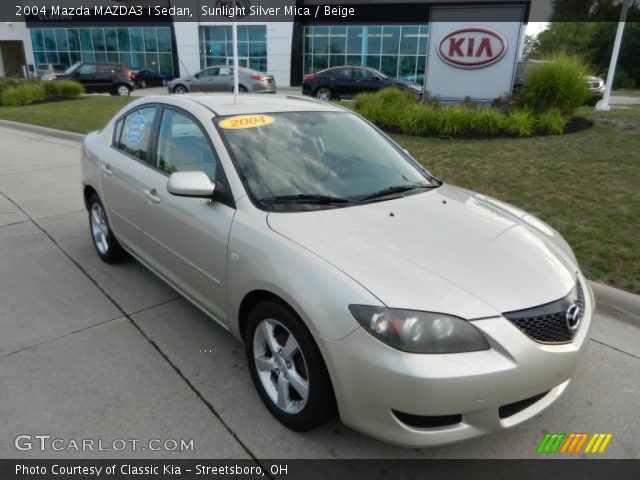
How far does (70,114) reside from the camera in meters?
15.4

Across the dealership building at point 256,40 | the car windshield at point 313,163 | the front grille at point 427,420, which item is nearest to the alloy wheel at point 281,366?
the front grille at point 427,420

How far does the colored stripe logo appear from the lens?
8.14 ft

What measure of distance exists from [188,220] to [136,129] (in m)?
1.39

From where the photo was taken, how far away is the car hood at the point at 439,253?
213 cm

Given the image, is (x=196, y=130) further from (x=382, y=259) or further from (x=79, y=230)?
(x=79, y=230)

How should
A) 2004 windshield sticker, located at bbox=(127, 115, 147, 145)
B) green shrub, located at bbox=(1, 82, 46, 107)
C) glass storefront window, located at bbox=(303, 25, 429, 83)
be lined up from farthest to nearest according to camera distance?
glass storefront window, located at bbox=(303, 25, 429, 83)
green shrub, located at bbox=(1, 82, 46, 107)
2004 windshield sticker, located at bbox=(127, 115, 147, 145)

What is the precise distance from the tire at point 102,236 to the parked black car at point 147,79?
1138 inches

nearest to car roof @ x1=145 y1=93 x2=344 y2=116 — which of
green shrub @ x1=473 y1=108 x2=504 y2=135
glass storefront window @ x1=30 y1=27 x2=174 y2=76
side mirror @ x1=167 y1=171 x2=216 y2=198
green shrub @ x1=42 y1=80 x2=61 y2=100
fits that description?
side mirror @ x1=167 y1=171 x2=216 y2=198

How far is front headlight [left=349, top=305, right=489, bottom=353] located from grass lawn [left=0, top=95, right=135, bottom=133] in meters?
12.0

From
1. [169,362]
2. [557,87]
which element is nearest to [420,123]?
[557,87]

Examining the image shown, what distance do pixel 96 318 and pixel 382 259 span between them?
A: 95.7 inches

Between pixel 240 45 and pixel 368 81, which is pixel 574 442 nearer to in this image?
pixel 368 81

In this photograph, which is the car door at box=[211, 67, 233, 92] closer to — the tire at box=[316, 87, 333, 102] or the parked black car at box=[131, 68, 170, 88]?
the tire at box=[316, 87, 333, 102]

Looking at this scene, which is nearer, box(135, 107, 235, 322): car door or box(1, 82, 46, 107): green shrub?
box(135, 107, 235, 322): car door
